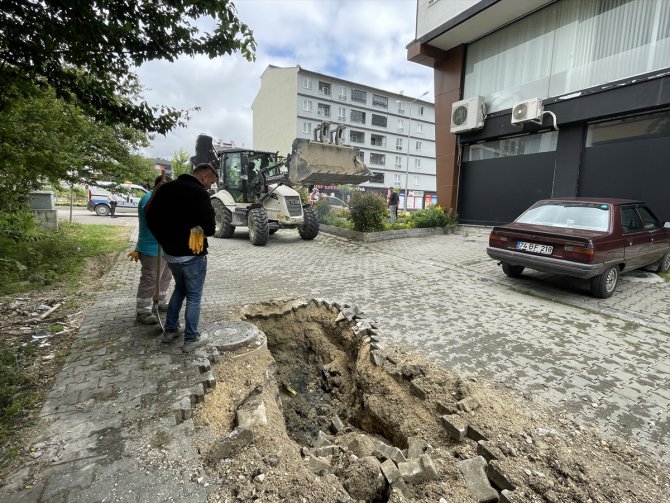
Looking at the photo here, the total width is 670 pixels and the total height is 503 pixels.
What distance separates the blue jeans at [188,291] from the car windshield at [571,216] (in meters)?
5.73

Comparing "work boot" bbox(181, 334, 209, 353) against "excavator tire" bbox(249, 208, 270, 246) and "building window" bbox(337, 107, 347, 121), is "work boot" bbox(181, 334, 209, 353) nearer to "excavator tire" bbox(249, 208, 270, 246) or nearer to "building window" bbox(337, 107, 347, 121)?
"excavator tire" bbox(249, 208, 270, 246)

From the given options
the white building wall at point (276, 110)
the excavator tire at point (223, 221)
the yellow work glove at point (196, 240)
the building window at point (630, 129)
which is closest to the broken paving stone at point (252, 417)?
the yellow work glove at point (196, 240)

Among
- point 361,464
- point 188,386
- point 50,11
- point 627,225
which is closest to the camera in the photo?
point 361,464

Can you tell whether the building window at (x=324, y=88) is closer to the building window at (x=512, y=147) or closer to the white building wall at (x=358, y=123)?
the white building wall at (x=358, y=123)

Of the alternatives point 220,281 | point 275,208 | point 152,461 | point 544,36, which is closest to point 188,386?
point 152,461

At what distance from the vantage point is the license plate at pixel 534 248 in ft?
18.3

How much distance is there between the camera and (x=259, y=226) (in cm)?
976

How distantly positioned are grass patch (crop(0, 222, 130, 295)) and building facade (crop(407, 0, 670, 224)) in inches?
479

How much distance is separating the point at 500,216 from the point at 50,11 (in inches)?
500

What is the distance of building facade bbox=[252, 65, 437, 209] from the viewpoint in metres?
37.2

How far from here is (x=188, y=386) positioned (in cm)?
284

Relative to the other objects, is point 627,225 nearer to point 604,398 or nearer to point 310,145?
point 604,398

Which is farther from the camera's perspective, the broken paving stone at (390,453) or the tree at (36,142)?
the tree at (36,142)

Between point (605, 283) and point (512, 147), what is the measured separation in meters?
7.69
